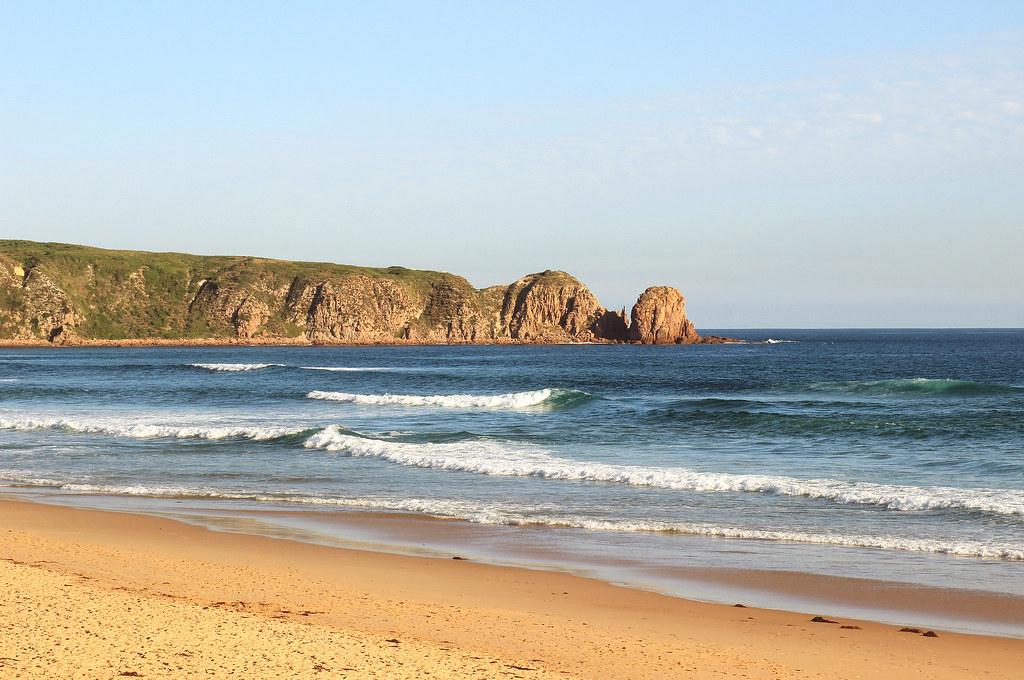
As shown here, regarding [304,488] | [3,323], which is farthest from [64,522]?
[3,323]

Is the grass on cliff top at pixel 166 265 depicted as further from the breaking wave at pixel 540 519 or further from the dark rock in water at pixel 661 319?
the breaking wave at pixel 540 519

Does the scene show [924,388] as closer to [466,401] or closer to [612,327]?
[466,401]

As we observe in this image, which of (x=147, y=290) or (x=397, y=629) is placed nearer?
(x=397, y=629)

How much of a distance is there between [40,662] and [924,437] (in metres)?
23.3

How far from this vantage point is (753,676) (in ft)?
23.4

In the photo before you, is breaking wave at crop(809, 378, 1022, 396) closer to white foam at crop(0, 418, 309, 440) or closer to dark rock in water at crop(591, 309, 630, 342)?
white foam at crop(0, 418, 309, 440)

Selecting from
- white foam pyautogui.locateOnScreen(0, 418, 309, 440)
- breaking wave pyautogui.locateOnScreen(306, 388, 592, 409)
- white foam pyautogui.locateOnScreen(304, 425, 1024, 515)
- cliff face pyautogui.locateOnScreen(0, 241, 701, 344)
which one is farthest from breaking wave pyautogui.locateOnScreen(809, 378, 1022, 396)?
cliff face pyautogui.locateOnScreen(0, 241, 701, 344)

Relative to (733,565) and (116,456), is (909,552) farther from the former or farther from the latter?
(116,456)

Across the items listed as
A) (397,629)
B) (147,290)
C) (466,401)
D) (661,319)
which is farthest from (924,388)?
(147,290)

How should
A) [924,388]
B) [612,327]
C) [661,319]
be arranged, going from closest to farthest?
[924,388]
[661,319]
[612,327]

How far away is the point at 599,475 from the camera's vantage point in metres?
19.2

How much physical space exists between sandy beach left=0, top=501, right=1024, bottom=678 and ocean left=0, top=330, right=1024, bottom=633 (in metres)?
1.34

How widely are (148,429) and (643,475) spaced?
1685 centimetres

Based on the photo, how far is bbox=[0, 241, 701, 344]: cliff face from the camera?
148m
